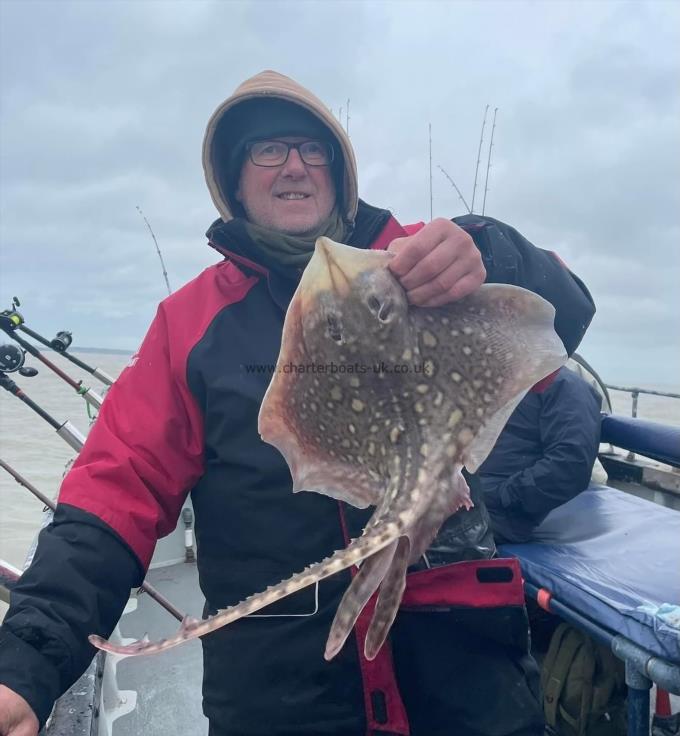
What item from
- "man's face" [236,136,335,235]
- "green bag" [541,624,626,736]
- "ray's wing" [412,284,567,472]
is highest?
"man's face" [236,136,335,235]

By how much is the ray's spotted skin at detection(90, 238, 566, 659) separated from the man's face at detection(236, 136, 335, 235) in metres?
0.95

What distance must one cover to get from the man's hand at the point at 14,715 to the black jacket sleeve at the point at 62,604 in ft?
0.05

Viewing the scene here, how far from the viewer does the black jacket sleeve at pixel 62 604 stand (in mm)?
1652

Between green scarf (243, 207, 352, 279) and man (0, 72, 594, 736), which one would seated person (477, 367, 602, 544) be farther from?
green scarf (243, 207, 352, 279)

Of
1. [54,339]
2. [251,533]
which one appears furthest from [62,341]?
[251,533]

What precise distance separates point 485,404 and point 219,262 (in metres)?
1.48

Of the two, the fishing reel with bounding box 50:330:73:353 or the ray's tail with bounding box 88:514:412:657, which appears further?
the fishing reel with bounding box 50:330:73:353

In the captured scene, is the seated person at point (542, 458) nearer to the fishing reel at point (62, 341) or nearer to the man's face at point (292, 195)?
the man's face at point (292, 195)

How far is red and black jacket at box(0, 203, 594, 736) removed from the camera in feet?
6.47

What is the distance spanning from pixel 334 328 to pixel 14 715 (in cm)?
136

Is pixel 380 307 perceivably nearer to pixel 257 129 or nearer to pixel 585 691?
pixel 257 129

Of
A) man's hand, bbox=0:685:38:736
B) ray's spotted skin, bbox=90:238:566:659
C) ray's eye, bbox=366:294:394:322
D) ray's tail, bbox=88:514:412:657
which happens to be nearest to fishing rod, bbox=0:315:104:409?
man's hand, bbox=0:685:38:736

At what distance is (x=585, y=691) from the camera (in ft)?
11.1

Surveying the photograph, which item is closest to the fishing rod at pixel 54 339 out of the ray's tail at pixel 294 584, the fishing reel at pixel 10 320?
the fishing reel at pixel 10 320
